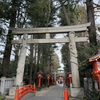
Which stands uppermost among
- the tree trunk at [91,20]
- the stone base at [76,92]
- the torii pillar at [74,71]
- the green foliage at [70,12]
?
the green foliage at [70,12]

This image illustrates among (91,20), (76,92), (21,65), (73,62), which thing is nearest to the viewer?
(76,92)

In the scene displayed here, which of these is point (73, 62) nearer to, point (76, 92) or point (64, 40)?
point (64, 40)

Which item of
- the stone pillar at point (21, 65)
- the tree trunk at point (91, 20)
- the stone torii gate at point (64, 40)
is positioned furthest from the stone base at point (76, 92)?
the tree trunk at point (91, 20)

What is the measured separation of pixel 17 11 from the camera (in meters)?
12.0

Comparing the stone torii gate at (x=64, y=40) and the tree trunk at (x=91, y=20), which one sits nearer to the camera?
the stone torii gate at (x=64, y=40)

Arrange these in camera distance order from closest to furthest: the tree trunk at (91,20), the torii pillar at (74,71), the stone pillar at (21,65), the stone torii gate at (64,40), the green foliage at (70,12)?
the torii pillar at (74,71) → the stone torii gate at (64,40) → the stone pillar at (21,65) → the tree trunk at (91,20) → the green foliage at (70,12)

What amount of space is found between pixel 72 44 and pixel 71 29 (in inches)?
52.9

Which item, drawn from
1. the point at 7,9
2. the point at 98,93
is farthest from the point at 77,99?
the point at 7,9

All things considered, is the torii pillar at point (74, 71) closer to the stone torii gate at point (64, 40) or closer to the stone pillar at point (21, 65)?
the stone torii gate at point (64, 40)

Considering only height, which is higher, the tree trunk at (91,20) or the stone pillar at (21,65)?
the tree trunk at (91,20)

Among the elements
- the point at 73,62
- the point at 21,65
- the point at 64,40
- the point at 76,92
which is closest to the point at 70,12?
the point at 64,40

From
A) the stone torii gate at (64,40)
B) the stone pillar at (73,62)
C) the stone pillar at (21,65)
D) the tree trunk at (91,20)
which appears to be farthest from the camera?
the tree trunk at (91,20)

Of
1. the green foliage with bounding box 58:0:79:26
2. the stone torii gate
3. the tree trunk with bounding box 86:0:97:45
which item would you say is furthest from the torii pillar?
the green foliage with bounding box 58:0:79:26

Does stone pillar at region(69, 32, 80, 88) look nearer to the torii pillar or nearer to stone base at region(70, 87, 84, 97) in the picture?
the torii pillar
